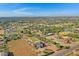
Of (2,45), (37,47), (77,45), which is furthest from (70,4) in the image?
(2,45)

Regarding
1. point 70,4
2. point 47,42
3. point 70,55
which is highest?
point 70,4

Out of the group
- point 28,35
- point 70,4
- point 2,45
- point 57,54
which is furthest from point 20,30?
point 70,4

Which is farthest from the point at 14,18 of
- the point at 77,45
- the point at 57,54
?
the point at 77,45

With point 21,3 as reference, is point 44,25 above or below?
below

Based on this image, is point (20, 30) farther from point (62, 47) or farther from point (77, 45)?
point (77, 45)

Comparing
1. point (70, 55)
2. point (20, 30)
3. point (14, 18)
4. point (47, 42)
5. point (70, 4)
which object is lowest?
point (70, 55)

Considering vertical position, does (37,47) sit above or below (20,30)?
below

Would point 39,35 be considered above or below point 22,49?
above

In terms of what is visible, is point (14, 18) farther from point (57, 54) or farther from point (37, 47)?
point (57, 54)
